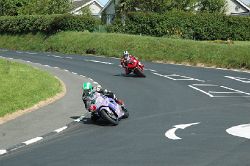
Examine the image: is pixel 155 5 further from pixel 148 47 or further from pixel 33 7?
pixel 33 7

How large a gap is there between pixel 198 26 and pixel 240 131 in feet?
131

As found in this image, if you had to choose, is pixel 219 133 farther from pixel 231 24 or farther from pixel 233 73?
pixel 231 24

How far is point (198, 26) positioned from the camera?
52.3m

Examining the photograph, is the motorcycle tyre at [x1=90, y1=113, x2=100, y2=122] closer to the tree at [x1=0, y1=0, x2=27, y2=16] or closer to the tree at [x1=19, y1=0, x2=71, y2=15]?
the tree at [x1=19, y1=0, x2=71, y2=15]

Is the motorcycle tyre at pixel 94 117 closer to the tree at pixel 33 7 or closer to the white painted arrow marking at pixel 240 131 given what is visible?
the white painted arrow marking at pixel 240 131

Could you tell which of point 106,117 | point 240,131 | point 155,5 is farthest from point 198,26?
point 240,131

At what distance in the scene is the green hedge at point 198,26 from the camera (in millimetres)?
51812

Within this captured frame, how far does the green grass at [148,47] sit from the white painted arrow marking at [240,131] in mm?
21530

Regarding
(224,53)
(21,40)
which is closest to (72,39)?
(21,40)

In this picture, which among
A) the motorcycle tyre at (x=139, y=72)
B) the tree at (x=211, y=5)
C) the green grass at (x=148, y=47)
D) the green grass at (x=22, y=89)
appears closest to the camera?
the green grass at (x=22, y=89)

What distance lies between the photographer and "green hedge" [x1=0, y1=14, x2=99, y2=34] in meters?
59.9

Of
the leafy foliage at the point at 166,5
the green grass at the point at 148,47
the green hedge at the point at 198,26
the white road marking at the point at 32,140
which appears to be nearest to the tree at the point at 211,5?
the leafy foliage at the point at 166,5

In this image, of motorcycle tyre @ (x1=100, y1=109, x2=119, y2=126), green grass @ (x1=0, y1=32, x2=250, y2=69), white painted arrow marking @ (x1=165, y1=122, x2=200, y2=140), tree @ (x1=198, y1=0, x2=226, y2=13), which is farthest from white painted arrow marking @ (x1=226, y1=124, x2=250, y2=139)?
tree @ (x1=198, y1=0, x2=226, y2=13)

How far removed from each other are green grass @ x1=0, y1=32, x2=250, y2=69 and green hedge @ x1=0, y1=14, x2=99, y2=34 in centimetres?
125
